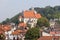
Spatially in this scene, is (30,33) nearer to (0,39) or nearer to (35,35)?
(35,35)

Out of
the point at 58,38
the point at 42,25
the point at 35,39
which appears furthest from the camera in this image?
the point at 42,25

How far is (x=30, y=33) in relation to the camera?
4862 cm

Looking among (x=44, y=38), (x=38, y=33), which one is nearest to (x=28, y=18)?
(x=38, y=33)

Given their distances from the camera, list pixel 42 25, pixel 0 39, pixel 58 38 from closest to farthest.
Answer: pixel 0 39 < pixel 58 38 < pixel 42 25

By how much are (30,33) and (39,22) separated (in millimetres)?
26484

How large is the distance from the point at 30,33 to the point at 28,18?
4150 centimetres

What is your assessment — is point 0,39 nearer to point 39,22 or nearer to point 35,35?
point 35,35

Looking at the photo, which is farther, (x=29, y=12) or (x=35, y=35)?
(x=29, y=12)

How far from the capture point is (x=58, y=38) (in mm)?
39375

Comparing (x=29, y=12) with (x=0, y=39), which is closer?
(x=0, y=39)

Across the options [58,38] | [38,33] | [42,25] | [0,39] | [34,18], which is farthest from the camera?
[34,18]

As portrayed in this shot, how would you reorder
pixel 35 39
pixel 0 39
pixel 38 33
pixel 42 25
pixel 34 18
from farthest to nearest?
pixel 34 18
pixel 42 25
pixel 38 33
pixel 35 39
pixel 0 39

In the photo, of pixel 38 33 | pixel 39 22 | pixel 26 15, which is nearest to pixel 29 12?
pixel 26 15

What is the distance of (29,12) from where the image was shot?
90.1 metres
